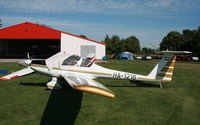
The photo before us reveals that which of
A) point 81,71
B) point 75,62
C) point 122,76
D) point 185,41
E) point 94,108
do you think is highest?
point 185,41

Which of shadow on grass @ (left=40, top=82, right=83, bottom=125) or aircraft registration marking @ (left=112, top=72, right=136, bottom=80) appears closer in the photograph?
shadow on grass @ (left=40, top=82, right=83, bottom=125)

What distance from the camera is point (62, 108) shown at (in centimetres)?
578

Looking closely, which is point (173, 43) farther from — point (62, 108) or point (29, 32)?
point (62, 108)

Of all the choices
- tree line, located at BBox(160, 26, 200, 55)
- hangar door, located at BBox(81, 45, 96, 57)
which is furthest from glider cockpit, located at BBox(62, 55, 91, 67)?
tree line, located at BBox(160, 26, 200, 55)

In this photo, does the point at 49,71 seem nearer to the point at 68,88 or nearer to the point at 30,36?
the point at 68,88

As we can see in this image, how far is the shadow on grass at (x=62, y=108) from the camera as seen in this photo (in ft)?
15.9

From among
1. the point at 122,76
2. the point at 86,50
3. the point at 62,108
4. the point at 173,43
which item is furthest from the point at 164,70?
the point at 173,43

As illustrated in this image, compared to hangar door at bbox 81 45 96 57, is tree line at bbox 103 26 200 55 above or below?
above

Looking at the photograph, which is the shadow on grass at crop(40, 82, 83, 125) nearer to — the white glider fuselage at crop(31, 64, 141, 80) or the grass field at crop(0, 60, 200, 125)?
the grass field at crop(0, 60, 200, 125)

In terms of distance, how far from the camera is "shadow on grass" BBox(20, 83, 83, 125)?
484cm

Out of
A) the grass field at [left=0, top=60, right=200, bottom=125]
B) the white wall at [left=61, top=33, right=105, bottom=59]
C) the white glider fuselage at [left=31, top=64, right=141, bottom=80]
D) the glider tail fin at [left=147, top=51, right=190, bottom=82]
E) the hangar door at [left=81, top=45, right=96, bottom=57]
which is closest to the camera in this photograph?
the grass field at [left=0, top=60, right=200, bottom=125]

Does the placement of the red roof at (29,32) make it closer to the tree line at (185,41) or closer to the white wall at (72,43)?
the white wall at (72,43)

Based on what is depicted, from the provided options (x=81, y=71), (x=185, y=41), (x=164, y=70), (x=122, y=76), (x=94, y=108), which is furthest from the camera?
(x=185, y=41)

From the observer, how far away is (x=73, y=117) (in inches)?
201
